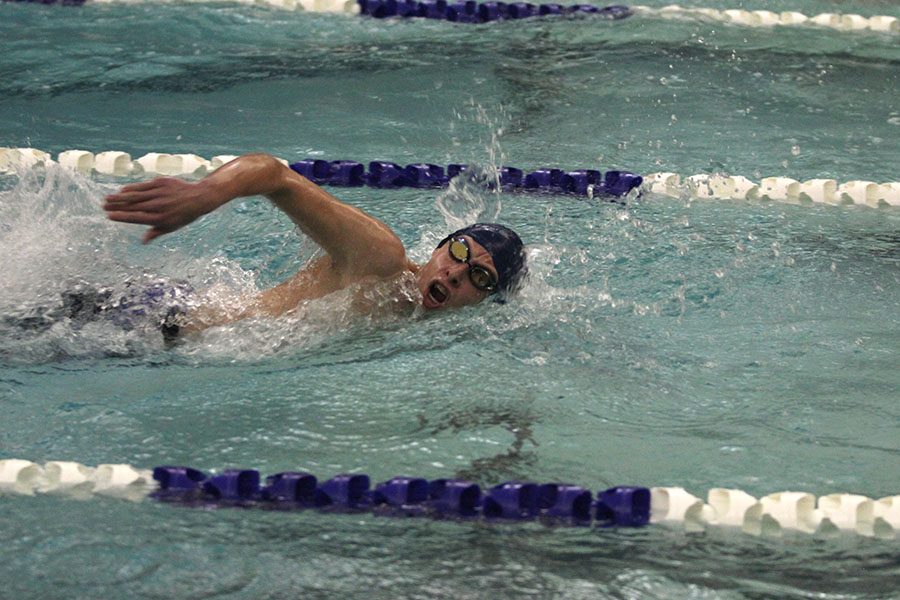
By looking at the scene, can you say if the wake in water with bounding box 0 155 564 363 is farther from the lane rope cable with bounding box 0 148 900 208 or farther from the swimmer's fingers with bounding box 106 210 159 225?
the lane rope cable with bounding box 0 148 900 208

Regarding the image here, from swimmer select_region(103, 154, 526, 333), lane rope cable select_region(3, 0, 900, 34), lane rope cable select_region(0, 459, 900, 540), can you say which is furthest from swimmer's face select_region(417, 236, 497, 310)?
lane rope cable select_region(3, 0, 900, 34)

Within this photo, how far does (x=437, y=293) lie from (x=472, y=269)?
0.11 m

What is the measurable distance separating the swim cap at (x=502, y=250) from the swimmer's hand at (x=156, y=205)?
875 millimetres

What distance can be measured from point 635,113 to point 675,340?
78.0 inches

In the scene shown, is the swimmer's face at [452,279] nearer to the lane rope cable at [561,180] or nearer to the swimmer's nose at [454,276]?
the swimmer's nose at [454,276]

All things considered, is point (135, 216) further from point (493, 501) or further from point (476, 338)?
point (476, 338)

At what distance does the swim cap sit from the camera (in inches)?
128

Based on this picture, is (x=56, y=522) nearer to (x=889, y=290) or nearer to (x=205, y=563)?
(x=205, y=563)

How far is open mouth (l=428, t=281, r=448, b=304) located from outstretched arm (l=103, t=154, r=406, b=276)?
97 mm

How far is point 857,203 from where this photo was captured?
4508mm

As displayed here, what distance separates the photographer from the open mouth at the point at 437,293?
10.6 feet

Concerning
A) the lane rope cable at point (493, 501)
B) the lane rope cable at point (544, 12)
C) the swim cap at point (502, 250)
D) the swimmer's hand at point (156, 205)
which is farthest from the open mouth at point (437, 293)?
the lane rope cable at point (544, 12)

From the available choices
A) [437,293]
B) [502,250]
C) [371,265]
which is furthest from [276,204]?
[502,250]

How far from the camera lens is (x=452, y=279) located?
10.6 ft
